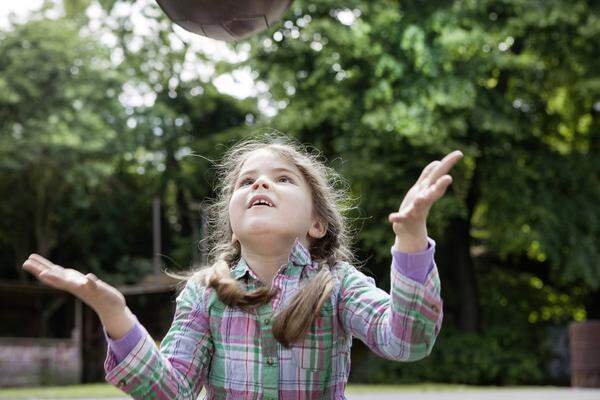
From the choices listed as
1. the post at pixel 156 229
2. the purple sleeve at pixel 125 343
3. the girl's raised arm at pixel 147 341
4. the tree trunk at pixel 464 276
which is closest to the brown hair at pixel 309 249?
the girl's raised arm at pixel 147 341

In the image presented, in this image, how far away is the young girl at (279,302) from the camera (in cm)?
181

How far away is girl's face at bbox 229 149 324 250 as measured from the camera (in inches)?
88.8

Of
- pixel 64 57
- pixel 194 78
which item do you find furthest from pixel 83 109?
pixel 194 78

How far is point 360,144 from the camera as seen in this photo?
1505 centimetres

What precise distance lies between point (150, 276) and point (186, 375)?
24184 mm

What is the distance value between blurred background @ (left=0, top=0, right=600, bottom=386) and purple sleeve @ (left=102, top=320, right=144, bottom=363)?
683 centimetres

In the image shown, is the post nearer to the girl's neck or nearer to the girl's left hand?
the girl's neck

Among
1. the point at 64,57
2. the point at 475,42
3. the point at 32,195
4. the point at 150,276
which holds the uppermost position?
the point at 64,57

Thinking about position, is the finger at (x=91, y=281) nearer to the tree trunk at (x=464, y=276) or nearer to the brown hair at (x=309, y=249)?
the brown hair at (x=309, y=249)

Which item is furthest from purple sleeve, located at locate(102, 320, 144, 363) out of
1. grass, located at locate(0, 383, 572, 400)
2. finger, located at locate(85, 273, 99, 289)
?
grass, located at locate(0, 383, 572, 400)

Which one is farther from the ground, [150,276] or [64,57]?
[64,57]

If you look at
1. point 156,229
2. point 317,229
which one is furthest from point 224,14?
point 156,229

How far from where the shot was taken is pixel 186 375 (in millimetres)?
2105

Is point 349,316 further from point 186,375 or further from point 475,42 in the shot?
point 475,42
